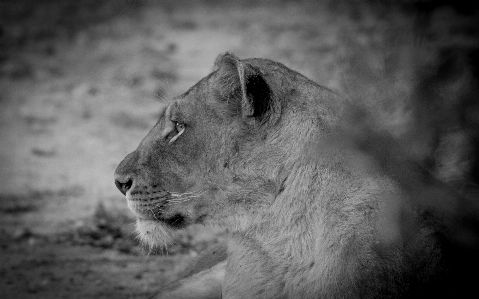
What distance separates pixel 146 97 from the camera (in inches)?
373

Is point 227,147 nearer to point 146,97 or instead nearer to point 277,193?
point 277,193

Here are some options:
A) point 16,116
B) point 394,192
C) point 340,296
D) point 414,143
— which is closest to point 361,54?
point 414,143

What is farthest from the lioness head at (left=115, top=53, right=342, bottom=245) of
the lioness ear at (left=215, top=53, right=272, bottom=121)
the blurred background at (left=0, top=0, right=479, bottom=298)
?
the blurred background at (left=0, top=0, right=479, bottom=298)

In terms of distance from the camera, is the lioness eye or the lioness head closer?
the lioness head

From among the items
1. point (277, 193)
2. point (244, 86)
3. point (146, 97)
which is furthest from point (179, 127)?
point (146, 97)

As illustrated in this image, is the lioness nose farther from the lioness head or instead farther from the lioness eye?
the lioness eye

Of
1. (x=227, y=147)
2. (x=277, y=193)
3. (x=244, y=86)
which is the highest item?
(x=244, y=86)

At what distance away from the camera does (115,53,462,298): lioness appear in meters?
3.00

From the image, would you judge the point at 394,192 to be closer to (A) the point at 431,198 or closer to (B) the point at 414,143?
(A) the point at 431,198

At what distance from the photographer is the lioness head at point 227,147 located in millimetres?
3305

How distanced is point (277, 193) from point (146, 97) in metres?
6.43

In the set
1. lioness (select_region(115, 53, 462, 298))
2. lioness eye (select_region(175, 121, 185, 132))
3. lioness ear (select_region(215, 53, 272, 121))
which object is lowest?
lioness (select_region(115, 53, 462, 298))

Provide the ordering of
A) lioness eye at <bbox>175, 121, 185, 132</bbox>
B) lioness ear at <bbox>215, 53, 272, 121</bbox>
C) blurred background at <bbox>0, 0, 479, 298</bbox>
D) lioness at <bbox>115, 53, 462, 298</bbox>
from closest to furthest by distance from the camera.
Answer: blurred background at <bbox>0, 0, 479, 298</bbox>, lioness at <bbox>115, 53, 462, 298</bbox>, lioness ear at <bbox>215, 53, 272, 121</bbox>, lioness eye at <bbox>175, 121, 185, 132</bbox>

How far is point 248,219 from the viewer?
11.1ft
